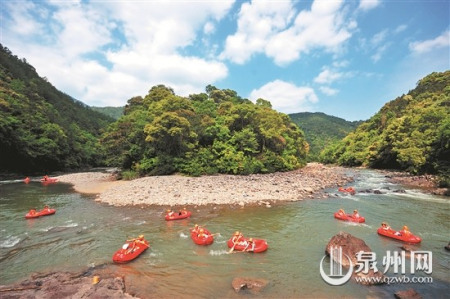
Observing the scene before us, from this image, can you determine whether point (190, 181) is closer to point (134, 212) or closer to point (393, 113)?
point (134, 212)

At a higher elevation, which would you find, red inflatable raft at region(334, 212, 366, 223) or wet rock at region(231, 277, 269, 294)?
red inflatable raft at region(334, 212, 366, 223)

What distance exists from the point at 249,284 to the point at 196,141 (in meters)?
26.7

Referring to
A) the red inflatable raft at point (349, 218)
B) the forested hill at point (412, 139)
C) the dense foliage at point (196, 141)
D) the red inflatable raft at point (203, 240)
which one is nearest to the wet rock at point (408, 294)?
the red inflatable raft at point (203, 240)

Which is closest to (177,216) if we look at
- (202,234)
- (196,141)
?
(202,234)

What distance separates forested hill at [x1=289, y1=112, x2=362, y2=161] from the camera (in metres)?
122

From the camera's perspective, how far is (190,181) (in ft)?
92.5

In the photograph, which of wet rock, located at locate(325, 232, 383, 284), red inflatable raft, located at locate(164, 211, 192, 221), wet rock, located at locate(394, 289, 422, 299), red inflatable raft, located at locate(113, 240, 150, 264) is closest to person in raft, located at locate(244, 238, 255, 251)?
wet rock, located at locate(325, 232, 383, 284)

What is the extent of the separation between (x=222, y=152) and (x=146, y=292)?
2699cm

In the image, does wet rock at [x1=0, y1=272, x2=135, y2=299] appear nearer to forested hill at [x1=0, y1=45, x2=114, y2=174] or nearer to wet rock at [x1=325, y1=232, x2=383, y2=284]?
wet rock at [x1=325, y1=232, x2=383, y2=284]

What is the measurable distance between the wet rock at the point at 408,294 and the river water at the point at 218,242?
458 mm

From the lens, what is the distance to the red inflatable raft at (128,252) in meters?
11.2

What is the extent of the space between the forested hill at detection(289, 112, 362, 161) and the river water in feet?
276

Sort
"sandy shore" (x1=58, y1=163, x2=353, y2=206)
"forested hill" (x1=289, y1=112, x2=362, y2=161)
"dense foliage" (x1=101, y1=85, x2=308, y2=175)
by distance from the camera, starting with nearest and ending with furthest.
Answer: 1. "sandy shore" (x1=58, y1=163, x2=353, y2=206)
2. "dense foliage" (x1=101, y1=85, x2=308, y2=175)
3. "forested hill" (x1=289, y1=112, x2=362, y2=161)

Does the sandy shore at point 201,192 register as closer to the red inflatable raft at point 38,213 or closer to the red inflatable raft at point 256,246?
the red inflatable raft at point 38,213
